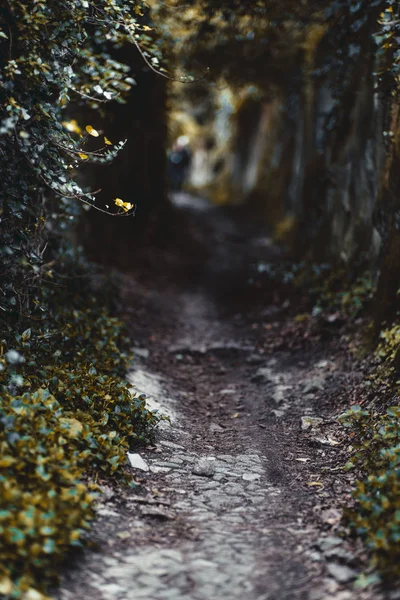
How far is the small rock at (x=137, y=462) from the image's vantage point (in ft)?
17.4

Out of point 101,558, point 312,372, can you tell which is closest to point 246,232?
point 312,372

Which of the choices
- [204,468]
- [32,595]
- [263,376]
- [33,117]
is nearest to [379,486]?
[204,468]

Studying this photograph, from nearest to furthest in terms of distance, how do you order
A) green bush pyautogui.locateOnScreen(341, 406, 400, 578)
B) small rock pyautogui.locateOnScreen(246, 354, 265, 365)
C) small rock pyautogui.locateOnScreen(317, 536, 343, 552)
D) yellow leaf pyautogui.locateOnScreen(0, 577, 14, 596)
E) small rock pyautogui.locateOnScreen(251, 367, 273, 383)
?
yellow leaf pyautogui.locateOnScreen(0, 577, 14, 596)
green bush pyautogui.locateOnScreen(341, 406, 400, 578)
small rock pyautogui.locateOnScreen(317, 536, 343, 552)
small rock pyautogui.locateOnScreen(251, 367, 273, 383)
small rock pyautogui.locateOnScreen(246, 354, 265, 365)

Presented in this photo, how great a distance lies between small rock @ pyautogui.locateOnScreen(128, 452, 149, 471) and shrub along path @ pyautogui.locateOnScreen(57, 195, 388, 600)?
0.12ft

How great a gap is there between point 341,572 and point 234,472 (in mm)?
1758

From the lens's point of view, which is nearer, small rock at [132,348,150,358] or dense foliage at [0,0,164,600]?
dense foliage at [0,0,164,600]

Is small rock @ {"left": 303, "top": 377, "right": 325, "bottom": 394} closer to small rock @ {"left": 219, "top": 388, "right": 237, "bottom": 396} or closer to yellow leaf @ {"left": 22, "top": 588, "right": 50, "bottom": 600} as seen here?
small rock @ {"left": 219, "top": 388, "right": 237, "bottom": 396}

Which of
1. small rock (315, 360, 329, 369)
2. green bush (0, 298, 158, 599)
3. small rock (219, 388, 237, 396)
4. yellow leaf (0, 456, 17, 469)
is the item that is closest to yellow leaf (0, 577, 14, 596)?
green bush (0, 298, 158, 599)

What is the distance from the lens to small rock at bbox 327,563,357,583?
3.76m

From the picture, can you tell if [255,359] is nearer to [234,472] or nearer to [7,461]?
[234,472]

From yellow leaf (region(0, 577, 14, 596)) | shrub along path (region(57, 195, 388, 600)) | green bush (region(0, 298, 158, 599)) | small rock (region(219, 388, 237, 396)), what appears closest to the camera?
yellow leaf (region(0, 577, 14, 596))

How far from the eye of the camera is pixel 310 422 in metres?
6.59

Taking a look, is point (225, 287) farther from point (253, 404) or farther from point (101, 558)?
point (101, 558)

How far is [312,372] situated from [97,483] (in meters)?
3.95
